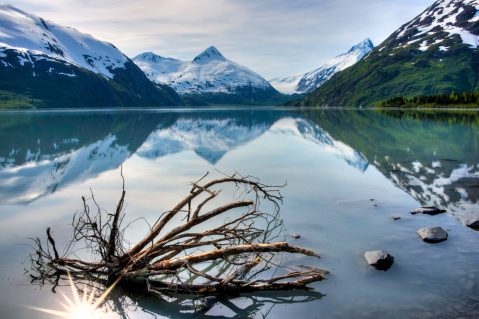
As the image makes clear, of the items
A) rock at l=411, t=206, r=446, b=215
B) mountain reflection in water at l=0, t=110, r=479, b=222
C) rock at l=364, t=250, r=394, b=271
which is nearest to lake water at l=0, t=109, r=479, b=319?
mountain reflection in water at l=0, t=110, r=479, b=222

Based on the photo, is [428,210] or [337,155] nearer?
[428,210]

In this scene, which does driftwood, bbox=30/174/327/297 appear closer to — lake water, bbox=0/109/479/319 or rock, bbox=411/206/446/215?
lake water, bbox=0/109/479/319

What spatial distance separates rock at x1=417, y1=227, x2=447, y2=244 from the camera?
18750mm

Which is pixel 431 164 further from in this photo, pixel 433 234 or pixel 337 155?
pixel 433 234

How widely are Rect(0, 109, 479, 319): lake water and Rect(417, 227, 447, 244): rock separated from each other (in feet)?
1.03

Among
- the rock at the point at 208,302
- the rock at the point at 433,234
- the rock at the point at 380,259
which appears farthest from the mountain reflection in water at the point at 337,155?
the rock at the point at 208,302

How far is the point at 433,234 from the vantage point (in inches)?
750

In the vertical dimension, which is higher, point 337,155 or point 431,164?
point 337,155

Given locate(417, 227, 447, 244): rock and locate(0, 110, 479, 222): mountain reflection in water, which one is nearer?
locate(417, 227, 447, 244): rock

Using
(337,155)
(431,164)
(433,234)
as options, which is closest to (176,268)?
(433,234)

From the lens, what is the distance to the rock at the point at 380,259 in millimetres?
15938

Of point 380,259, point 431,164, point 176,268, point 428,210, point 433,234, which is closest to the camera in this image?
point 176,268

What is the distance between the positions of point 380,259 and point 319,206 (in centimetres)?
939

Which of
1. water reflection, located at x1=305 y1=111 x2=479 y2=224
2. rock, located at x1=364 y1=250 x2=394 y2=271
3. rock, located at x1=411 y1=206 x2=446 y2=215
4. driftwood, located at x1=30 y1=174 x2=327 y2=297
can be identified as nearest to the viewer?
driftwood, located at x1=30 y1=174 x2=327 y2=297
